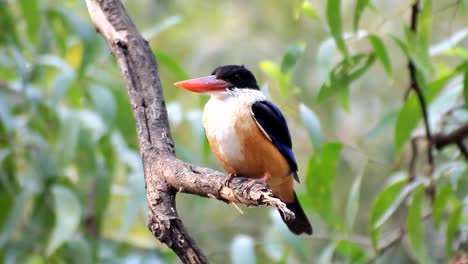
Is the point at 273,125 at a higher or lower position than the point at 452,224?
higher

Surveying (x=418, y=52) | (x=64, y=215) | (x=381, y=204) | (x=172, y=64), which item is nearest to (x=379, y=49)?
(x=418, y=52)

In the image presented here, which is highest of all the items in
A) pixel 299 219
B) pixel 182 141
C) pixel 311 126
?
pixel 182 141

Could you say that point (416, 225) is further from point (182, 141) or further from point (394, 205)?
point (182, 141)

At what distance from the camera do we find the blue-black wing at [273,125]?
3.21 meters

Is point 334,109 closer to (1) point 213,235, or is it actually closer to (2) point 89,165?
(1) point 213,235

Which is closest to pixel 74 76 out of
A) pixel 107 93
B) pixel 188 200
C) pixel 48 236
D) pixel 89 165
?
pixel 107 93

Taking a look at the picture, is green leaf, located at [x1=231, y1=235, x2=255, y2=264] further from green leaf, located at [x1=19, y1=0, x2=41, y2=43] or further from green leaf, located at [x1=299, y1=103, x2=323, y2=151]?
green leaf, located at [x1=19, y1=0, x2=41, y2=43]

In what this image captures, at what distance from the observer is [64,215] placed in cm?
412

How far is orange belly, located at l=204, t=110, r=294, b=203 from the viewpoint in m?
3.14

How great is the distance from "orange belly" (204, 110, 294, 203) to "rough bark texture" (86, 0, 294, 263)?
0.29 metres

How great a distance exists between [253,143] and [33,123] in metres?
2.01

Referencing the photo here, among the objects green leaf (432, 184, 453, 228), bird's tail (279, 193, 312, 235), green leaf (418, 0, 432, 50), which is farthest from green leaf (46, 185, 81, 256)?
green leaf (418, 0, 432, 50)

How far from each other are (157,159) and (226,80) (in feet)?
2.48

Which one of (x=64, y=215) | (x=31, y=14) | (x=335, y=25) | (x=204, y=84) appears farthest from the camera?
(x=31, y=14)
